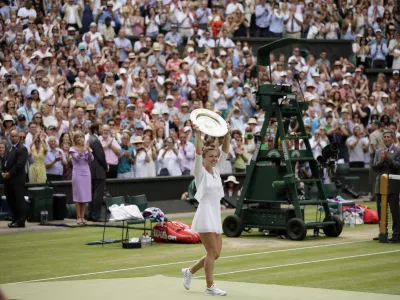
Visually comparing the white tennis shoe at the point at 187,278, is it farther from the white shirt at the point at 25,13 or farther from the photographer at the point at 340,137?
the white shirt at the point at 25,13

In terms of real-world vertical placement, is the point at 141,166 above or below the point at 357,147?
below

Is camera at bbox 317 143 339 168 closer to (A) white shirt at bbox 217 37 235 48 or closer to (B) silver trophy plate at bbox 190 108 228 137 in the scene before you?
(B) silver trophy plate at bbox 190 108 228 137

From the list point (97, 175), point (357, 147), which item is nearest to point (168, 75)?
point (357, 147)

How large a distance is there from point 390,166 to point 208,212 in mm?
7418

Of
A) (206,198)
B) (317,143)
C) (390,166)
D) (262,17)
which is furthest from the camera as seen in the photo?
(262,17)

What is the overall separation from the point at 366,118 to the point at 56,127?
11.4m

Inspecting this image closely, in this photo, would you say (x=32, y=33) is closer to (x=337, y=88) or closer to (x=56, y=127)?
(x=56, y=127)

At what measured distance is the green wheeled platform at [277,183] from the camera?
61.8 ft

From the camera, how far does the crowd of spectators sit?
2455 centimetres

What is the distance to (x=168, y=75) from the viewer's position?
29.5 m

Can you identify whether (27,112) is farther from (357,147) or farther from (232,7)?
(232,7)

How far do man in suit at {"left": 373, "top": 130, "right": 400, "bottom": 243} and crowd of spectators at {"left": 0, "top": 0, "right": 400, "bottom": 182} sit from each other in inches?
99.3

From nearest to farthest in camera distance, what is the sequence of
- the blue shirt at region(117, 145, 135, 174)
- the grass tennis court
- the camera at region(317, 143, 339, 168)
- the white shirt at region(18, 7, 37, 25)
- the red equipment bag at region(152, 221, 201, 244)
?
the grass tennis court < the red equipment bag at region(152, 221, 201, 244) < the camera at region(317, 143, 339, 168) < the blue shirt at region(117, 145, 135, 174) < the white shirt at region(18, 7, 37, 25)

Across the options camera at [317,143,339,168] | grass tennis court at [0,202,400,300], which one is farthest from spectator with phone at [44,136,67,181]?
camera at [317,143,339,168]
